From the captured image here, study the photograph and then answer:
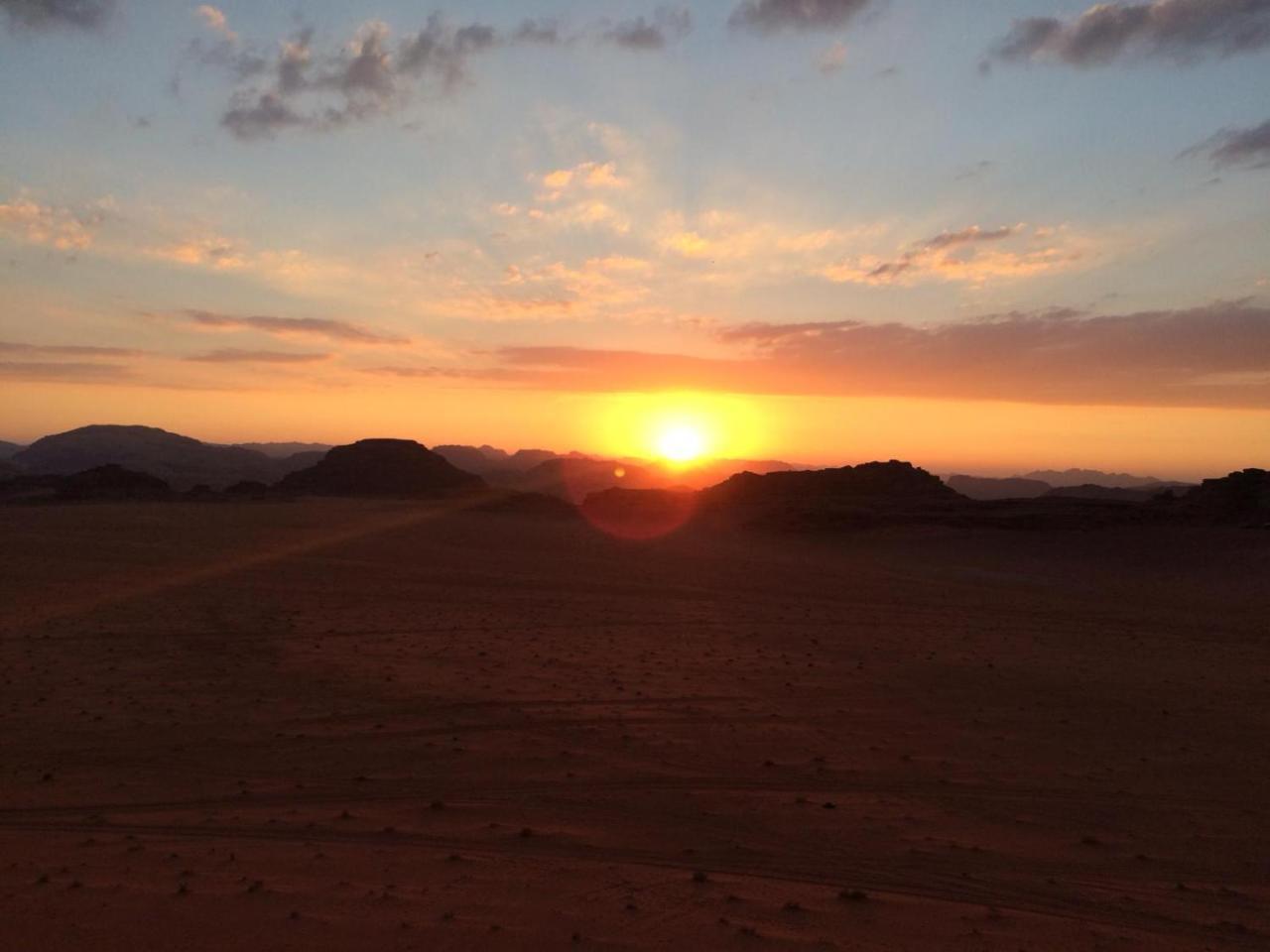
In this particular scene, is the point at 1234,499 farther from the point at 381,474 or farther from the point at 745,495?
the point at 381,474

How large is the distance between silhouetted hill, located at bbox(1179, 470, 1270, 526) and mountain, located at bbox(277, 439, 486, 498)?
185 feet

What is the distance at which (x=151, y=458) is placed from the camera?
127 metres

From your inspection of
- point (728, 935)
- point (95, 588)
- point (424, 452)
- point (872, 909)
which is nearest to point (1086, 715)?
point (872, 909)

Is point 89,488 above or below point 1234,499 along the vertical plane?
above

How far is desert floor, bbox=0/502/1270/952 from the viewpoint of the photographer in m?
6.92

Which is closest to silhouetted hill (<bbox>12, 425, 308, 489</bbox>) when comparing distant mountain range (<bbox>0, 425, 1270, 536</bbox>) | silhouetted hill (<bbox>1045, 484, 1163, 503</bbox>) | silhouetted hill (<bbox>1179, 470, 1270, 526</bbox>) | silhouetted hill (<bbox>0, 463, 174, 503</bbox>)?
distant mountain range (<bbox>0, 425, 1270, 536</bbox>)

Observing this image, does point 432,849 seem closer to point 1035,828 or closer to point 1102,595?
point 1035,828

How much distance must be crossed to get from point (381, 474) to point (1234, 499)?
66546 mm

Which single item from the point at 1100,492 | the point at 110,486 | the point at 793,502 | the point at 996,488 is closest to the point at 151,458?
the point at 110,486

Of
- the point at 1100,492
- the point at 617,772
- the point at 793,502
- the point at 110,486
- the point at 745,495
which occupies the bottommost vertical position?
the point at 617,772

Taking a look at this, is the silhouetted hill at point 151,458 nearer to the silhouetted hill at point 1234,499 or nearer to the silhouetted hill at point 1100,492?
the silhouetted hill at point 1234,499

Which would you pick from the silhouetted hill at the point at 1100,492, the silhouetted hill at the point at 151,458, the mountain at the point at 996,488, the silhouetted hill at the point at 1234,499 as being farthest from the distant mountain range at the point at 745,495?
the mountain at the point at 996,488

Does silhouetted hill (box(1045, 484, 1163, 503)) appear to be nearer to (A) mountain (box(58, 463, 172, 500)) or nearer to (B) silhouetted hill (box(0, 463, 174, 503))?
(A) mountain (box(58, 463, 172, 500))

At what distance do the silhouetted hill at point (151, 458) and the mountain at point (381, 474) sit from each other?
29905mm
